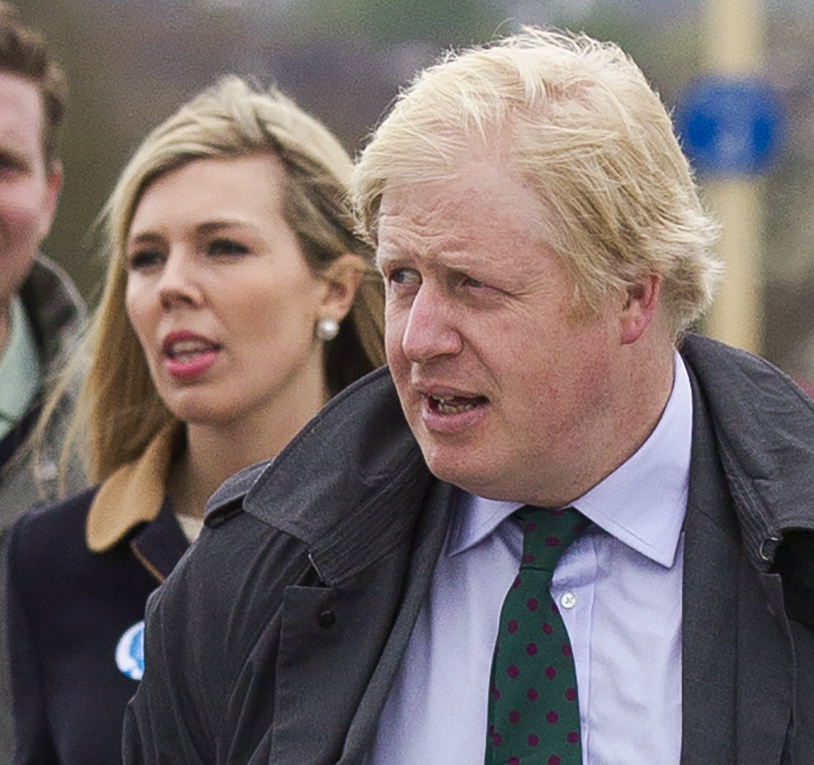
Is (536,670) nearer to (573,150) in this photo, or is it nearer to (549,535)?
(549,535)

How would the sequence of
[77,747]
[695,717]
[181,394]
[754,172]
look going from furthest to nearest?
[754,172] < [181,394] < [77,747] < [695,717]

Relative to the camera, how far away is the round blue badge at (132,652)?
3279 mm

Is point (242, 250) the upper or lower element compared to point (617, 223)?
lower

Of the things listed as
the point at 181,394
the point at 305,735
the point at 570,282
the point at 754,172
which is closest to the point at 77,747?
the point at 181,394

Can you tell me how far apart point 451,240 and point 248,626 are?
0.68 meters

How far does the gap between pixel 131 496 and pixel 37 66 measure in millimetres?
1492

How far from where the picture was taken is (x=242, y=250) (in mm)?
3463

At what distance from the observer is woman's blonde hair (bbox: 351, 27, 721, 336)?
7.36 feet

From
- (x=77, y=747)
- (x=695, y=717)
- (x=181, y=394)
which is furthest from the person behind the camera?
(x=181, y=394)

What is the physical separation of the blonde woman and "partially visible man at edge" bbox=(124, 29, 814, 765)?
0.88 m

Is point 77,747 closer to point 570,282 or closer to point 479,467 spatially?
point 479,467

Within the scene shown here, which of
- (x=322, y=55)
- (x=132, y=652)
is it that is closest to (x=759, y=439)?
(x=132, y=652)

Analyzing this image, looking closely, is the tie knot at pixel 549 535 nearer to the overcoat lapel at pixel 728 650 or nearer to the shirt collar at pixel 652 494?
the shirt collar at pixel 652 494

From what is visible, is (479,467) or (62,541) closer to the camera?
(479,467)
